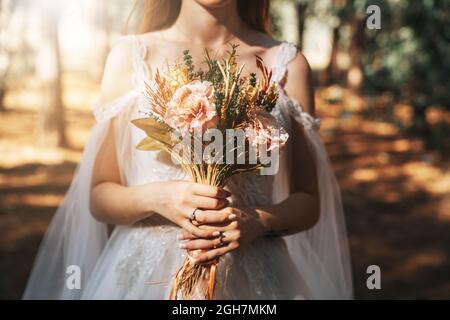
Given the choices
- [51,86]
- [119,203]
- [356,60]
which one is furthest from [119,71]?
[356,60]

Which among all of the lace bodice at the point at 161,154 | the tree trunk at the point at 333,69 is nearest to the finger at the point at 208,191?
the lace bodice at the point at 161,154

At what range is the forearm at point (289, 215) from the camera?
155 centimetres

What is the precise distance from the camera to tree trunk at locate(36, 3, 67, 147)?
5824 millimetres

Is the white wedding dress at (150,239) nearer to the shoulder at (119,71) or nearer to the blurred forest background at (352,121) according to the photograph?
the shoulder at (119,71)

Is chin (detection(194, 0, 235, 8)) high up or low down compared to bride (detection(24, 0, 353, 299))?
up

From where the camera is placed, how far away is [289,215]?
1624 mm

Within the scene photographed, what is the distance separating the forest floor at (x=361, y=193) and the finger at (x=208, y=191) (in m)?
2.82

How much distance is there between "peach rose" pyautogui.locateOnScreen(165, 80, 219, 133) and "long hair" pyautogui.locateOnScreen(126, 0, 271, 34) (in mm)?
498

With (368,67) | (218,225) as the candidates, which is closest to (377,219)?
(368,67)

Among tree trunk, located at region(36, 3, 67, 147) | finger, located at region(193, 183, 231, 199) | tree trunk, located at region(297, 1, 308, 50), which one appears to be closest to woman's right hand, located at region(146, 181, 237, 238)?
finger, located at region(193, 183, 231, 199)

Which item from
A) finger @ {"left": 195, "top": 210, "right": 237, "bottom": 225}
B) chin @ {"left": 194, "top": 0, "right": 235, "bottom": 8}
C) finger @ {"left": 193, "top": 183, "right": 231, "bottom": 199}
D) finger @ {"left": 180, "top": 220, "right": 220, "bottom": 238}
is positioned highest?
chin @ {"left": 194, "top": 0, "right": 235, "bottom": 8}

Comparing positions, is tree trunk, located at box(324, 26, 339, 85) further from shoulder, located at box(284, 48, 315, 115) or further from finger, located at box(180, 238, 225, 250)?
finger, located at box(180, 238, 225, 250)

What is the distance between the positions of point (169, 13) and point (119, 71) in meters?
0.25

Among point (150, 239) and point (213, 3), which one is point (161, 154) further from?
point (213, 3)
